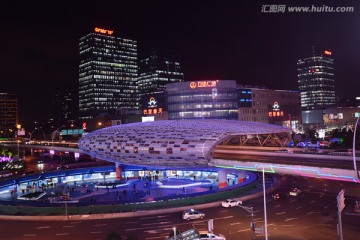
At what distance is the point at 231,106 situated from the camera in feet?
493

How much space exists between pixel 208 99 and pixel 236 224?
363ft

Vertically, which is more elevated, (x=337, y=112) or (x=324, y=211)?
(x=337, y=112)

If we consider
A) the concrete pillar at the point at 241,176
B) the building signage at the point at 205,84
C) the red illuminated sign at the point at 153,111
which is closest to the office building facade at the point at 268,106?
the building signage at the point at 205,84

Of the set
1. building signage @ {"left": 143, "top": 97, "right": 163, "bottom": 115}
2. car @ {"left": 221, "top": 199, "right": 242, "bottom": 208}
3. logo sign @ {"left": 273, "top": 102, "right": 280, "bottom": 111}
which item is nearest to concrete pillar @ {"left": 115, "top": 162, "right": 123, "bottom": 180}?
car @ {"left": 221, "top": 199, "right": 242, "bottom": 208}

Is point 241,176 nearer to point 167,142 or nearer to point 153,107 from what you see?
point 167,142

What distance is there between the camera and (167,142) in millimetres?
60750

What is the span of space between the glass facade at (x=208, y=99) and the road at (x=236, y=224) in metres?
97.9

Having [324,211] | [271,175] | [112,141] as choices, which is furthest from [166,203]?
[271,175]

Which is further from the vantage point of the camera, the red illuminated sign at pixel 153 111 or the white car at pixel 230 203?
the red illuminated sign at pixel 153 111

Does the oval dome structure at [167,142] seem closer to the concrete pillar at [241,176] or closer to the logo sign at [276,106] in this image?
the concrete pillar at [241,176]

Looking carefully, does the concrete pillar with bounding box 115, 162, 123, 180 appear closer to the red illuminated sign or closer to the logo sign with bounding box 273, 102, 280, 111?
the red illuminated sign

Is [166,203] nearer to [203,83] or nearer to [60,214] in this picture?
[60,214]

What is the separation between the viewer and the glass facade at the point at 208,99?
147375 millimetres

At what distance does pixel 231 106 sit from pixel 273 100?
29.1 metres
